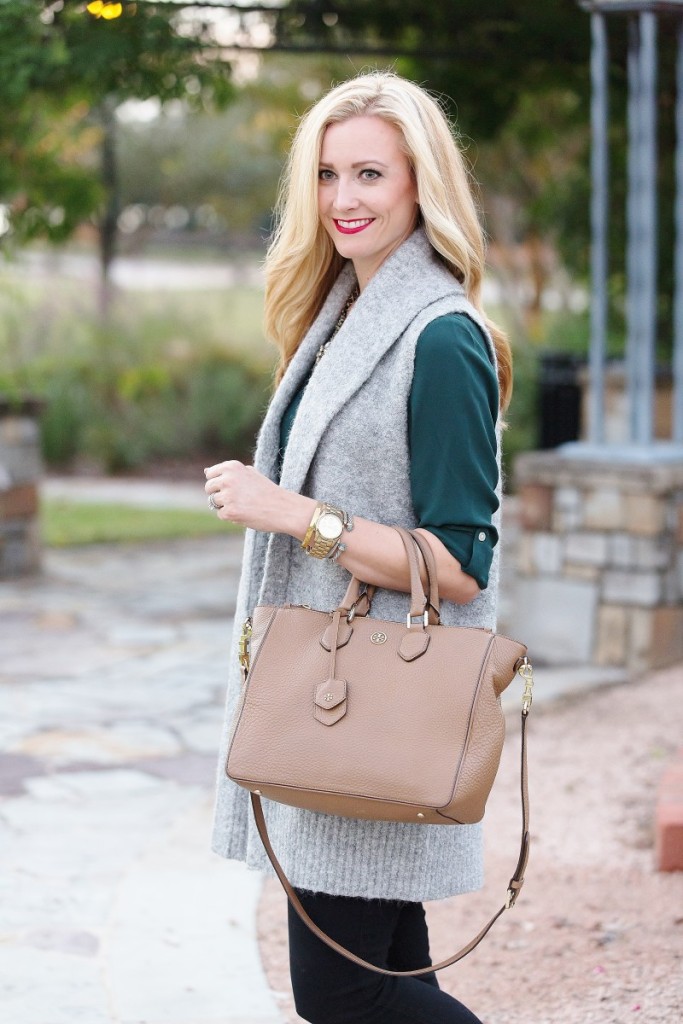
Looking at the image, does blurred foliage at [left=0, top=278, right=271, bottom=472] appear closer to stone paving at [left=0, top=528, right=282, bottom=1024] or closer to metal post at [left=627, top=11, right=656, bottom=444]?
stone paving at [left=0, top=528, right=282, bottom=1024]

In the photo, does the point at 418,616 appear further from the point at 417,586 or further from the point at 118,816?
the point at 118,816

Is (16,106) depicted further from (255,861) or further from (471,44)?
(255,861)

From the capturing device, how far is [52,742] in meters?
4.79

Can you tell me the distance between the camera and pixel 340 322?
221 cm

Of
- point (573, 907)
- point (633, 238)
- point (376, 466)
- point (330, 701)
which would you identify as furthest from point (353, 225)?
point (633, 238)

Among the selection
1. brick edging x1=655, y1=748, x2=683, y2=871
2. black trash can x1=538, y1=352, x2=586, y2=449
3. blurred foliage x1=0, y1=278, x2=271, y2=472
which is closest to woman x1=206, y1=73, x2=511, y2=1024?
brick edging x1=655, y1=748, x2=683, y2=871

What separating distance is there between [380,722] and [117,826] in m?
2.44

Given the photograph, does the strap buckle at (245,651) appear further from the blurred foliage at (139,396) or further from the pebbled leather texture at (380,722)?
the blurred foliage at (139,396)

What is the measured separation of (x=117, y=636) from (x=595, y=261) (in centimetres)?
289

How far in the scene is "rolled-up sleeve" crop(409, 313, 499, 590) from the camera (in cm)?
186

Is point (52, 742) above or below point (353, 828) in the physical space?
below

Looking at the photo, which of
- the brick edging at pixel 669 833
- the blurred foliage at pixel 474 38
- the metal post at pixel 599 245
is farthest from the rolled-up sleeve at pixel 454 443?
the blurred foliage at pixel 474 38

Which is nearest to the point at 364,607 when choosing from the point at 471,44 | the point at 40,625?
the point at 40,625

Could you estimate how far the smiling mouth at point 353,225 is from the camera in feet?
6.73
